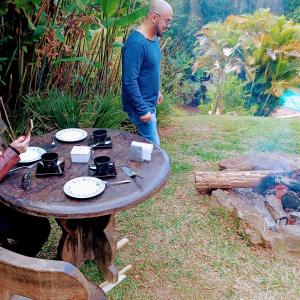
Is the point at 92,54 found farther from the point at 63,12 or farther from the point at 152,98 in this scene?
the point at 152,98

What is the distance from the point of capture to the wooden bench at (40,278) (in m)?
1.12

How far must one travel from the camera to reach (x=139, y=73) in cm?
329

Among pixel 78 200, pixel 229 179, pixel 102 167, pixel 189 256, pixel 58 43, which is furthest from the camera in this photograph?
pixel 58 43

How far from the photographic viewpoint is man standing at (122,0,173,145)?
3.11 metres

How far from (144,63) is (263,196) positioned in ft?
5.41

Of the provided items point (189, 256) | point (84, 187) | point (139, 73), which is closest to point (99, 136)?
point (84, 187)

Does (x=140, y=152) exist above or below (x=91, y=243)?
above

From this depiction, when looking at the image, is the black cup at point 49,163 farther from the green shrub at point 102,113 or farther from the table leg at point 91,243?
the green shrub at point 102,113

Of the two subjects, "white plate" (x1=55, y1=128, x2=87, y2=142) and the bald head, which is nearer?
"white plate" (x1=55, y1=128, x2=87, y2=142)

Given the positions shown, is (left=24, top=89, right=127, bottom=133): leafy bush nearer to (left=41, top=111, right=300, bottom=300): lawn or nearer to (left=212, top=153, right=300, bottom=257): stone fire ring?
(left=41, top=111, right=300, bottom=300): lawn

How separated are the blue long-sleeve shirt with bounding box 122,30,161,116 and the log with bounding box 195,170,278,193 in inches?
34.9

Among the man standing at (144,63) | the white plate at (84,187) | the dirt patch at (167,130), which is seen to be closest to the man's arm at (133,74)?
the man standing at (144,63)

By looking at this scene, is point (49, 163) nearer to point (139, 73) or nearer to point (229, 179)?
point (139, 73)

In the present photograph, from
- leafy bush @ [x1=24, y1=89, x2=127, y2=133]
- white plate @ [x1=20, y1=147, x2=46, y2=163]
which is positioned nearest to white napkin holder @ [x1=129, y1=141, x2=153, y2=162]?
white plate @ [x1=20, y1=147, x2=46, y2=163]
